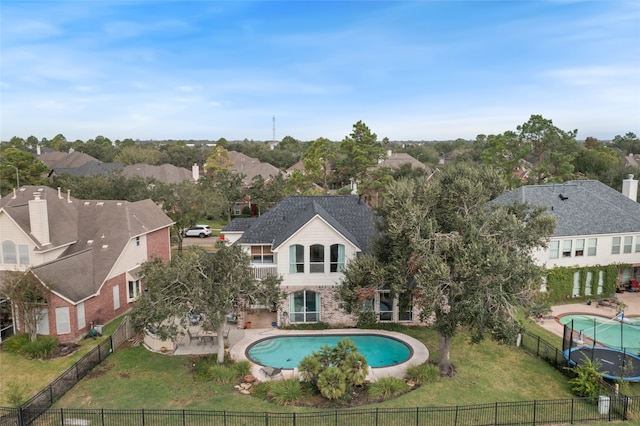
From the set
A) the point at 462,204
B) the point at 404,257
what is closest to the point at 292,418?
the point at 404,257

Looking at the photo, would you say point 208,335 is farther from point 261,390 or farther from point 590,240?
point 590,240

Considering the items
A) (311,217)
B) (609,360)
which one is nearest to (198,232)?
(311,217)

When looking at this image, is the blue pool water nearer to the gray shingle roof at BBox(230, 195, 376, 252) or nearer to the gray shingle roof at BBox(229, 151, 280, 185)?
the gray shingle roof at BBox(230, 195, 376, 252)

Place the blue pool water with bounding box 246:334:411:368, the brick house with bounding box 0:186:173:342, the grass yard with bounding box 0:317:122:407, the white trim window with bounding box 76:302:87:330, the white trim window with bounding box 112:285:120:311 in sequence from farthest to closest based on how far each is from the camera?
the white trim window with bounding box 112:285:120:311 → the white trim window with bounding box 76:302:87:330 → the brick house with bounding box 0:186:173:342 → the blue pool water with bounding box 246:334:411:368 → the grass yard with bounding box 0:317:122:407

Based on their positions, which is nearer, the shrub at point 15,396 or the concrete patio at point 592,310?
the shrub at point 15,396

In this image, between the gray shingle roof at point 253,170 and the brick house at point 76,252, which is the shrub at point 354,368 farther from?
the gray shingle roof at point 253,170

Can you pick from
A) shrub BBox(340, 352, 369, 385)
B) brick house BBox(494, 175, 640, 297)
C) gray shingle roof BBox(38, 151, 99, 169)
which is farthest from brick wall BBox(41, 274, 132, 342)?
gray shingle roof BBox(38, 151, 99, 169)

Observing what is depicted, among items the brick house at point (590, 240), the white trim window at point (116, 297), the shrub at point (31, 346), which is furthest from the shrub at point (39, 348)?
the brick house at point (590, 240)
